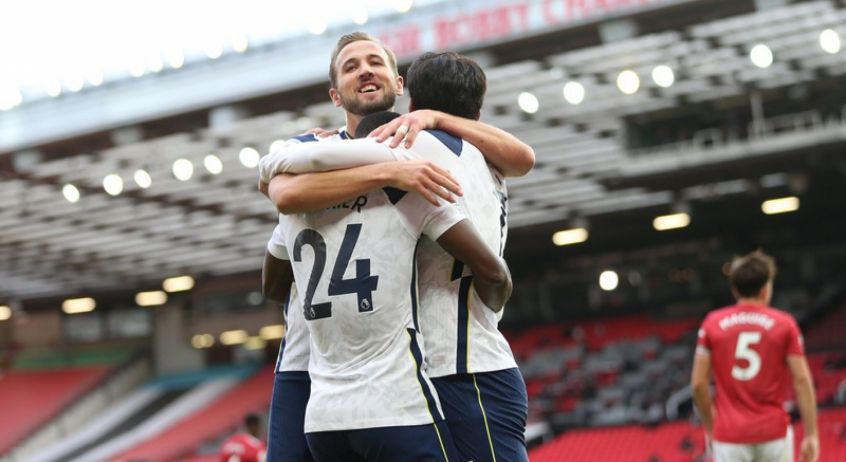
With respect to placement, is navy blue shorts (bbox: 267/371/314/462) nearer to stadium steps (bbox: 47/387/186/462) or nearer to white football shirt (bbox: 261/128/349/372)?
white football shirt (bbox: 261/128/349/372)

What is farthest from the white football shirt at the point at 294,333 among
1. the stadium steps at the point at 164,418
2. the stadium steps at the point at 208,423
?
the stadium steps at the point at 164,418

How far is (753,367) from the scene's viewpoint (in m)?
6.71

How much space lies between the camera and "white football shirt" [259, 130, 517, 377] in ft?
11.2

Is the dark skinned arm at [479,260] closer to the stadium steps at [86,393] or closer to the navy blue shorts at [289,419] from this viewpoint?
the navy blue shorts at [289,419]

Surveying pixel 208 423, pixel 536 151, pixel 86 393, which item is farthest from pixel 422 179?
pixel 86 393

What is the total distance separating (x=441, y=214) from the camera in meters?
3.35

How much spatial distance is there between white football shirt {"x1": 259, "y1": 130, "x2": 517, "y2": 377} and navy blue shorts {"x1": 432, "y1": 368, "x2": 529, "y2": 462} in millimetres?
34

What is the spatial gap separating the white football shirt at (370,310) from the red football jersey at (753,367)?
12.3ft

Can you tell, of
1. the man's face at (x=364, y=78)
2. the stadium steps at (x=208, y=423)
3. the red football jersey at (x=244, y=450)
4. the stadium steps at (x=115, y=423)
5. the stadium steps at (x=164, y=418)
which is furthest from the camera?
the stadium steps at (x=115, y=423)

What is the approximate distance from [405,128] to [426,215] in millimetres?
273

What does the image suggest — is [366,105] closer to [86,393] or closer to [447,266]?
[447,266]

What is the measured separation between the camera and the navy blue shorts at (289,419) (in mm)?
3818

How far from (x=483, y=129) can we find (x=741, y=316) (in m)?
3.51

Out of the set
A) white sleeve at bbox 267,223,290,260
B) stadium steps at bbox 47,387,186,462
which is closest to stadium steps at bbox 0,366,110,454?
stadium steps at bbox 47,387,186,462
